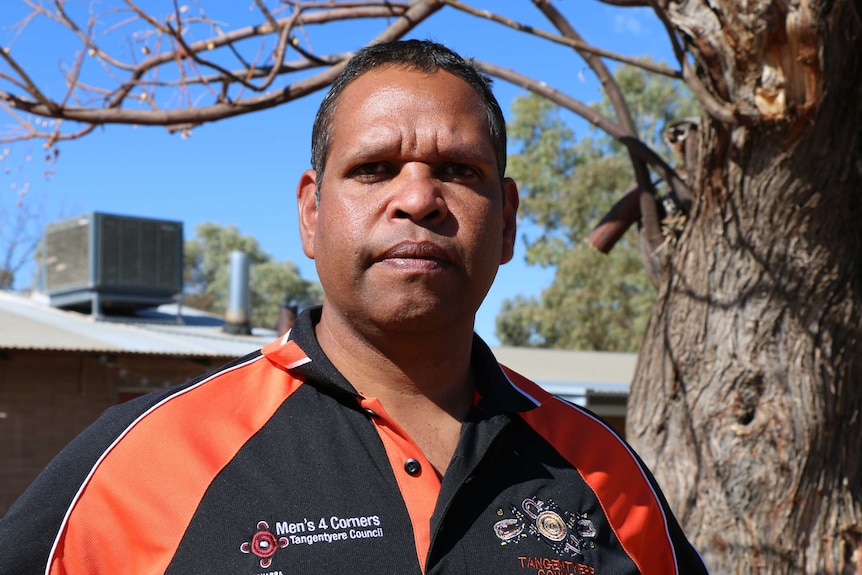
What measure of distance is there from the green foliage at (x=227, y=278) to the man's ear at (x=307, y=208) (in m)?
30.8

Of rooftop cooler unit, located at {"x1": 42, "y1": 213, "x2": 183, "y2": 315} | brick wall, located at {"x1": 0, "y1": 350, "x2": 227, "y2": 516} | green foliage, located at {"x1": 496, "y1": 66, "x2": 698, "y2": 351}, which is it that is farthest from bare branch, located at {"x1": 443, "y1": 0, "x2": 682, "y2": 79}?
green foliage, located at {"x1": 496, "y1": 66, "x2": 698, "y2": 351}

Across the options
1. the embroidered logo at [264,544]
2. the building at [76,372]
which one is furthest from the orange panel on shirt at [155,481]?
the building at [76,372]

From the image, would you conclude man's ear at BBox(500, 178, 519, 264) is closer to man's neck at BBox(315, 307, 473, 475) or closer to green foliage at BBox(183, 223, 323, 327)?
man's neck at BBox(315, 307, 473, 475)

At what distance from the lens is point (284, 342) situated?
6.47 ft

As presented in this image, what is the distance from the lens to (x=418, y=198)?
177cm

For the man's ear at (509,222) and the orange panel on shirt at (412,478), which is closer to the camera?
the orange panel on shirt at (412,478)

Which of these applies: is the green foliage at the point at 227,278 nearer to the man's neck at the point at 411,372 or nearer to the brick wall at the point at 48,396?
the brick wall at the point at 48,396

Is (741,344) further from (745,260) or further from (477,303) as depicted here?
(477,303)

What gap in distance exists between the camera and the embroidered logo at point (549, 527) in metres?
1.75

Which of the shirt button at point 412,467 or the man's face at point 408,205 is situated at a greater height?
the man's face at point 408,205

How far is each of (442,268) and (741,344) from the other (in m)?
2.47

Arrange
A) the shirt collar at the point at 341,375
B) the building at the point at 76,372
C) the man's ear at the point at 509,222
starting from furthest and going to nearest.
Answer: the building at the point at 76,372 < the man's ear at the point at 509,222 < the shirt collar at the point at 341,375

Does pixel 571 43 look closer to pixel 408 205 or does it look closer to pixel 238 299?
pixel 408 205

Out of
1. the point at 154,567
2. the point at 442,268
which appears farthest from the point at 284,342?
the point at 154,567
